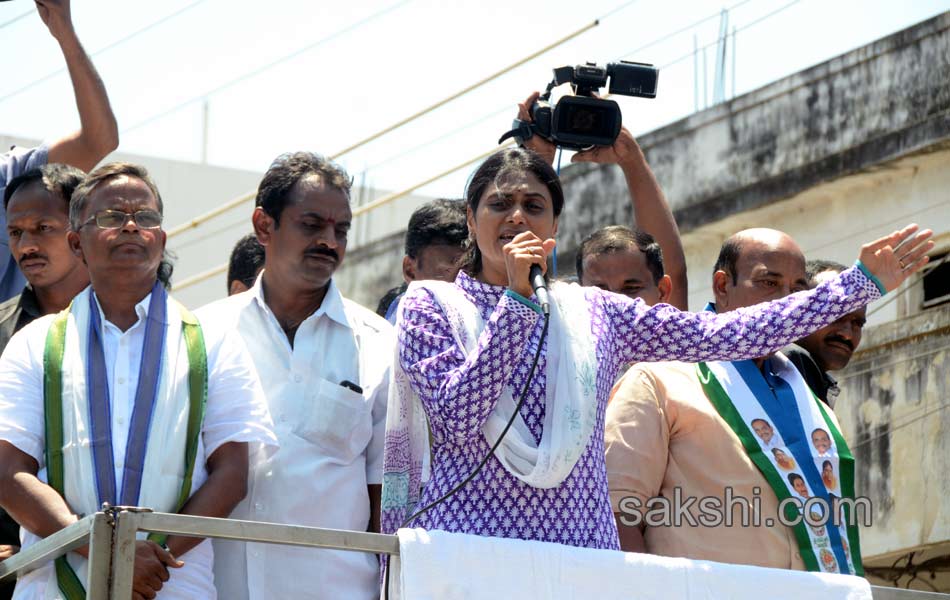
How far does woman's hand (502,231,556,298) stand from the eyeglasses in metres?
1.20

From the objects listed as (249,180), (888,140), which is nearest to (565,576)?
(888,140)

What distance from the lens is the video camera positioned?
621 centimetres

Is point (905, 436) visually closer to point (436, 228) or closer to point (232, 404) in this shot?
point (436, 228)

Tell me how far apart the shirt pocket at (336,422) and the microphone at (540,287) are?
3.05ft

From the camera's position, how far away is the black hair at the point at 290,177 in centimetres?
553

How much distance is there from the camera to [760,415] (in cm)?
535

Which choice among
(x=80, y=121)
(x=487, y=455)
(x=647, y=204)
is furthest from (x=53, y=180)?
(x=487, y=455)

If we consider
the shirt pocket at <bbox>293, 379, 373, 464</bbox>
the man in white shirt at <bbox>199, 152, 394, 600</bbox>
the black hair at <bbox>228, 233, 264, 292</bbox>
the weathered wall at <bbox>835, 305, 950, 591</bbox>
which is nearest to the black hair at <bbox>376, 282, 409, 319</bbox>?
the black hair at <bbox>228, 233, 264, 292</bbox>

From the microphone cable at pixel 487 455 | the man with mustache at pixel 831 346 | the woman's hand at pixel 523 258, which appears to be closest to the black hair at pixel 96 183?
the woman's hand at pixel 523 258

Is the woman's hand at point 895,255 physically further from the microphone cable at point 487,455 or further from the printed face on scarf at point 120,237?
the printed face on scarf at point 120,237

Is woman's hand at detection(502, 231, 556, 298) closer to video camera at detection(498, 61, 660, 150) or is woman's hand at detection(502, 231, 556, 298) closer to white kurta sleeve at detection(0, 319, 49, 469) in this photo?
white kurta sleeve at detection(0, 319, 49, 469)

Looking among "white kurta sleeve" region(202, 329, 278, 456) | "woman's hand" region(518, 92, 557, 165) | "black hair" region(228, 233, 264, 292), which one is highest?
"woman's hand" region(518, 92, 557, 165)

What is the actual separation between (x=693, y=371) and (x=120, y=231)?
1832 mm

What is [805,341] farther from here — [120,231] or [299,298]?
[120,231]
